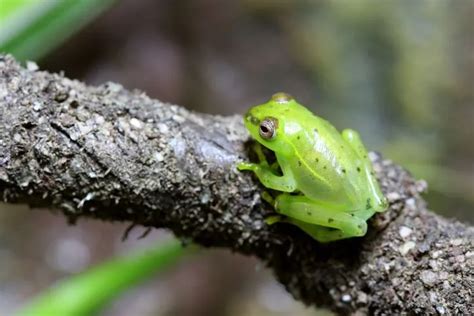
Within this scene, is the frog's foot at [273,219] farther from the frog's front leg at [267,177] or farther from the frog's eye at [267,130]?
the frog's eye at [267,130]

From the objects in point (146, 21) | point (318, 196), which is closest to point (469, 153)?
point (146, 21)

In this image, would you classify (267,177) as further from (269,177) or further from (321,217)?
(321,217)

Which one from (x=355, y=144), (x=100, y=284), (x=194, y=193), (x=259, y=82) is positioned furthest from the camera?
(x=259, y=82)

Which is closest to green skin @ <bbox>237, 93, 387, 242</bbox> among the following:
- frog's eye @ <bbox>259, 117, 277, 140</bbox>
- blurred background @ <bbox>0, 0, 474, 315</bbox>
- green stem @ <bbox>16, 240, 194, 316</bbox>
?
frog's eye @ <bbox>259, 117, 277, 140</bbox>

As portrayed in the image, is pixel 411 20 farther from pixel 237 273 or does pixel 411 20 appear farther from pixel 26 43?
pixel 26 43

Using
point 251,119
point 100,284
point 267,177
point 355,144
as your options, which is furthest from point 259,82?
point 267,177

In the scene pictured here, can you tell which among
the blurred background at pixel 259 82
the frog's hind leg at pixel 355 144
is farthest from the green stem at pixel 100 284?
the blurred background at pixel 259 82
